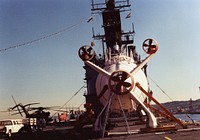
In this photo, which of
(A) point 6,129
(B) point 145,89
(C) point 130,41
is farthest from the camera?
(C) point 130,41

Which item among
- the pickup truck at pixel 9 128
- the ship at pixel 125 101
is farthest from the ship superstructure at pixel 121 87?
the pickup truck at pixel 9 128

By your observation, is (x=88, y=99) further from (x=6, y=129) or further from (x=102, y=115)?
(x=102, y=115)

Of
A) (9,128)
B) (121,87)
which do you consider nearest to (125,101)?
(121,87)

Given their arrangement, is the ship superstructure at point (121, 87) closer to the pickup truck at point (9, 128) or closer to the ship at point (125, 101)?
the ship at point (125, 101)

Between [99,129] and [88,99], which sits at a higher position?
[88,99]

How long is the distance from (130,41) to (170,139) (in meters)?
41.7

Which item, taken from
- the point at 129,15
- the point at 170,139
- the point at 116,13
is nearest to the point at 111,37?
the point at 116,13

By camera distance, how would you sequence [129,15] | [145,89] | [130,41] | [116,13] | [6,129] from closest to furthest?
[145,89], [6,129], [116,13], [129,15], [130,41]

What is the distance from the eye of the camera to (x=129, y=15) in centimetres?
4903

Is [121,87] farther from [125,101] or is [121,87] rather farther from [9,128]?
[9,128]

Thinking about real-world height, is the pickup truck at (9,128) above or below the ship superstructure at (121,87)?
below

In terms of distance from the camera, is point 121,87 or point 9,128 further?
point 9,128

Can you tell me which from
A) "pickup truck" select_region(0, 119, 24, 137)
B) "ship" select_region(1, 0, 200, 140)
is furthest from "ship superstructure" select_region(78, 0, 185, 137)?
"pickup truck" select_region(0, 119, 24, 137)

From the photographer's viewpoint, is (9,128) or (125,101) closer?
(125,101)
